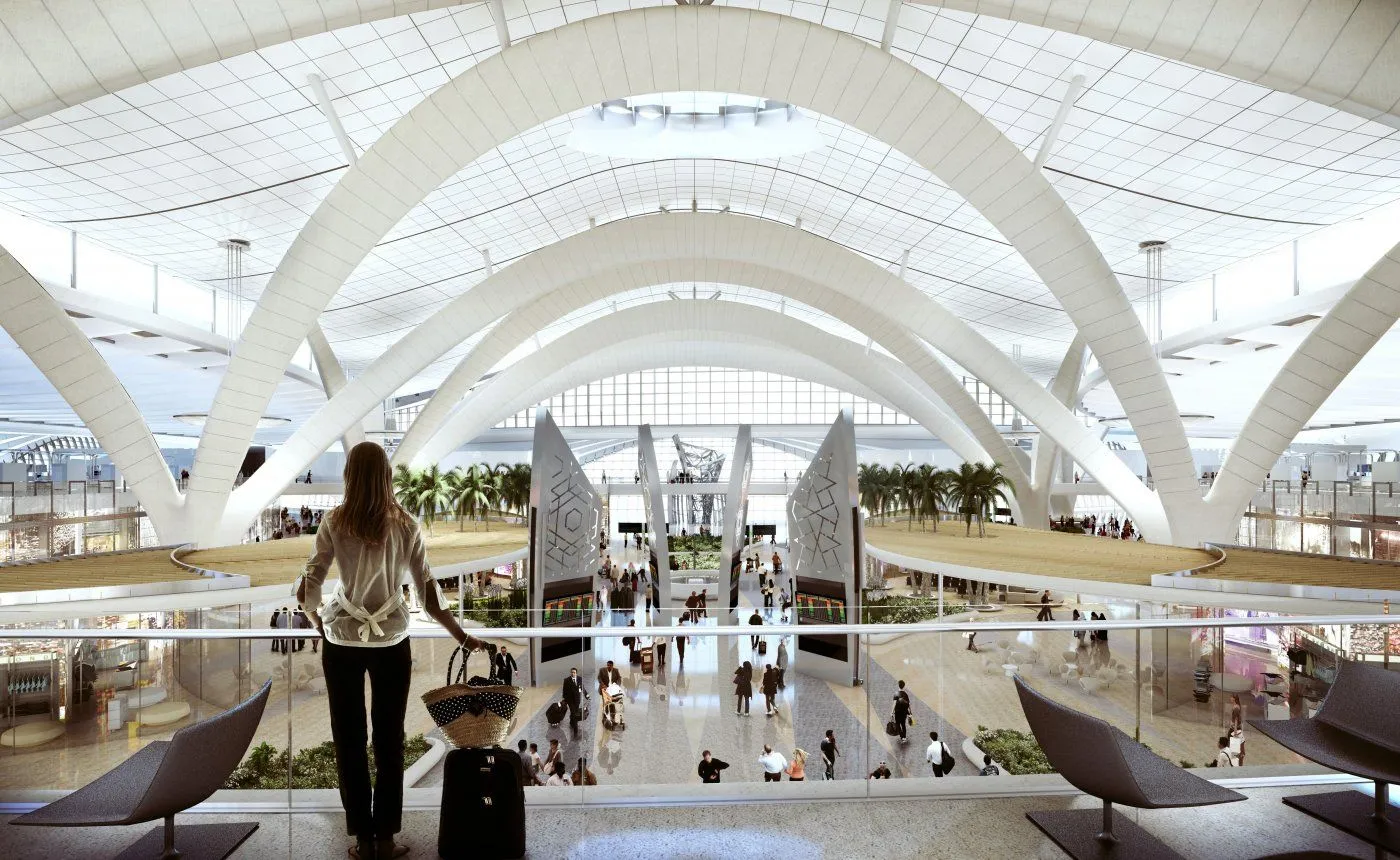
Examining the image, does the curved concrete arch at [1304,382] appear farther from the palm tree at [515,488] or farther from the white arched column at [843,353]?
the palm tree at [515,488]

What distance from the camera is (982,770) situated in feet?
16.2

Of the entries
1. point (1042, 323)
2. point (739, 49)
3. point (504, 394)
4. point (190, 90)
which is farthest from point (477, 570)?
point (1042, 323)

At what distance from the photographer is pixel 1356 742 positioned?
4082mm

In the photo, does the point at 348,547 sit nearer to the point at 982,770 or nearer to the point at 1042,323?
the point at 982,770

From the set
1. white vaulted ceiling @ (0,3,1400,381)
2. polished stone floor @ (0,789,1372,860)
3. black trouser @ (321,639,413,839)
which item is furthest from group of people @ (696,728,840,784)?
white vaulted ceiling @ (0,3,1400,381)

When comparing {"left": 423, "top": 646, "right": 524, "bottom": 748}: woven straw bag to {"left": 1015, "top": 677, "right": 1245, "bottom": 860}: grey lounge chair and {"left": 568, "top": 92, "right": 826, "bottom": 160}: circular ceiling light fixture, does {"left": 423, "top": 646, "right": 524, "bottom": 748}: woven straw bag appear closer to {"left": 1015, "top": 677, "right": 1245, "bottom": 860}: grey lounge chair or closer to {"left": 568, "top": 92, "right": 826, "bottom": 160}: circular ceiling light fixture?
{"left": 1015, "top": 677, "right": 1245, "bottom": 860}: grey lounge chair

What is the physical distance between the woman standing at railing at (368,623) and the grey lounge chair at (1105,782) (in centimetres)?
281

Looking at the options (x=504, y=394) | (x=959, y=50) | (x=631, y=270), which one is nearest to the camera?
(x=959, y=50)

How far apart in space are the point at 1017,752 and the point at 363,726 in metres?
3.62

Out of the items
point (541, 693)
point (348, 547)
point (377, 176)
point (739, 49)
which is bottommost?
point (541, 693)

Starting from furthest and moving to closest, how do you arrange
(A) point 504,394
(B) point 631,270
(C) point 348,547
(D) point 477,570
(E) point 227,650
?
1. (A) point 504,394
2. (B) point 631,270
3. (D) point 477,570
4. (E) point 227,650
5. (C) point 348,547

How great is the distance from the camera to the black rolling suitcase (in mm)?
3850

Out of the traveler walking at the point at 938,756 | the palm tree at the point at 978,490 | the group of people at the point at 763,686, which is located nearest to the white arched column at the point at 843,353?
the palm tree at the point at 978,490

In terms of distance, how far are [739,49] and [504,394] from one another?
30.3 meters
